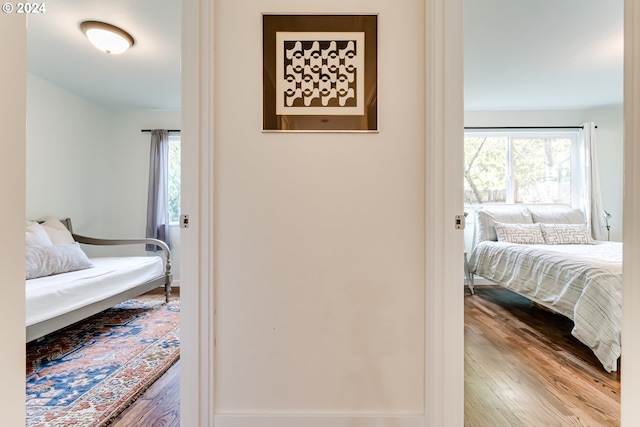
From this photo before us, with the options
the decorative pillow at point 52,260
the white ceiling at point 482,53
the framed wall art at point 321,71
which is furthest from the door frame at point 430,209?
the decorative pillow at point 52,260

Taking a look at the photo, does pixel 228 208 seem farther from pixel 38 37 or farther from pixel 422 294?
pixel 38 37

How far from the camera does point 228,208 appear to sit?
1233 millimetres

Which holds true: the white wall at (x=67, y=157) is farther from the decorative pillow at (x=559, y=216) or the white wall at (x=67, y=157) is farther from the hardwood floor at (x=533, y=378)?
the decorative pillow at (x=559, y=216)

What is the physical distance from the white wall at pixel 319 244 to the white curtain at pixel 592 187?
411cm

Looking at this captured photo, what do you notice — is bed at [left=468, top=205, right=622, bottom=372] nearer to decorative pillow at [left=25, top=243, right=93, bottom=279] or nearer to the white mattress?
the white mattress

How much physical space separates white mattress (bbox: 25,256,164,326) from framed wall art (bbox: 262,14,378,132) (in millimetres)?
1935

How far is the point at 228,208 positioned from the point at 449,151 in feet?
3.02

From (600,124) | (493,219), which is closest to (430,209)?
(493,219)

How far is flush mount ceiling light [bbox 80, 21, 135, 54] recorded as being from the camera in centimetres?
208

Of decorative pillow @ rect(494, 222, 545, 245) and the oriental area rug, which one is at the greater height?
decorative pillow @ rect(494, 222, 545, 245)

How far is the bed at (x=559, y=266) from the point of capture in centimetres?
186

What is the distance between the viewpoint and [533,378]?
1761 mm

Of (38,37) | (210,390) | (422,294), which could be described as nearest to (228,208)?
(210,390)

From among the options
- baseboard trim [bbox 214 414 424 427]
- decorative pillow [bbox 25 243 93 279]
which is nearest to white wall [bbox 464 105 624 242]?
baseboard trim [bbox 214 414 424 427]
